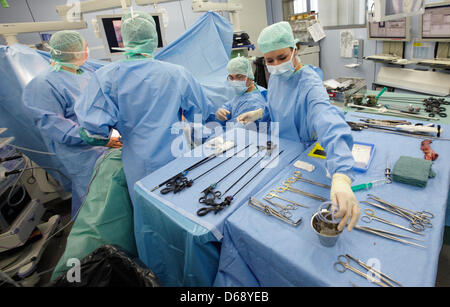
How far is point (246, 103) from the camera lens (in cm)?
208

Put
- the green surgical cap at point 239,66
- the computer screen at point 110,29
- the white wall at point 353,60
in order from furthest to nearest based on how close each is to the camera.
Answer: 1. the white wall at point 353,60
2. the computer screen at point 110,29
3. the green surgical cap at point 239,66

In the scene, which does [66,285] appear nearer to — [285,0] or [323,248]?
[323,248]

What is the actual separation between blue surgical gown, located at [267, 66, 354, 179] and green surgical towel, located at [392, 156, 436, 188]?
0.26m

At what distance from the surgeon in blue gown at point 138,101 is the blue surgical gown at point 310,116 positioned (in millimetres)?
566

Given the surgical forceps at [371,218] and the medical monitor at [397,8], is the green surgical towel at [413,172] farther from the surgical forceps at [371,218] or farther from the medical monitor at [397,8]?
the medical monitor at [397,8]

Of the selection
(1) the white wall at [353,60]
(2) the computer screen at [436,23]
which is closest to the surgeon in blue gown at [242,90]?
(2) the computer screen at [436,23]

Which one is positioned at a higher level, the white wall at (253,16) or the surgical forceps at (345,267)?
the white wall at (253,16)

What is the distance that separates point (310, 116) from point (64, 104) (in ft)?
6.12

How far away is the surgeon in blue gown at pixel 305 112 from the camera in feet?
3.02

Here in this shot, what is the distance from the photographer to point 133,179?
1584mm

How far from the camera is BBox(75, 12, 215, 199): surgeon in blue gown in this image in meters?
1.37

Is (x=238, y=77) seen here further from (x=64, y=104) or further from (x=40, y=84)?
(x=40, y=84)

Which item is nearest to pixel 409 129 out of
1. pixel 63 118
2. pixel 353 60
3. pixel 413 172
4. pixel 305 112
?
pixel 413 172
